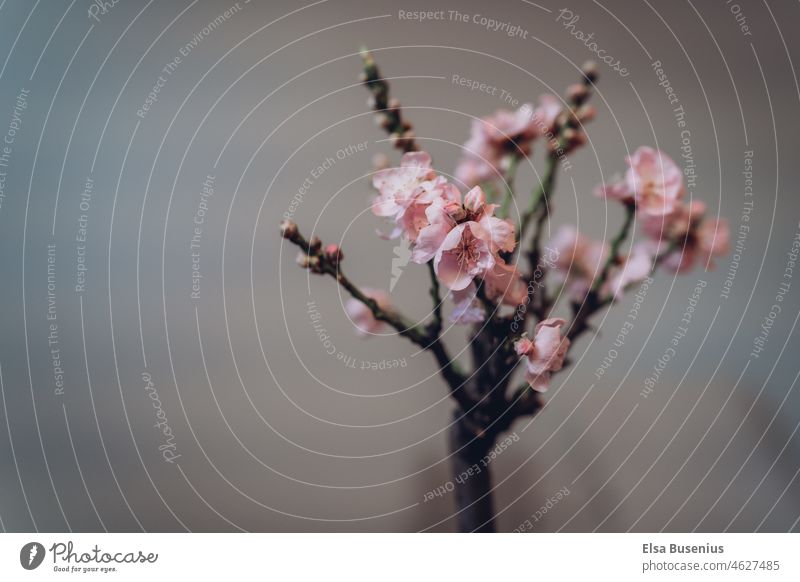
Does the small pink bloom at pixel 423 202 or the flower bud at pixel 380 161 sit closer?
the small pink bloom at pixel 423 202

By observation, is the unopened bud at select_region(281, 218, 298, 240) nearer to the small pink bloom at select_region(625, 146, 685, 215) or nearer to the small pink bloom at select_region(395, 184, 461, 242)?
the small pink bloom at select_region(395, 184, 461, 242)

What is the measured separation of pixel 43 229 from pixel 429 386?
388mm

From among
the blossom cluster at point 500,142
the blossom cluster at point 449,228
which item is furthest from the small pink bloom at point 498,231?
the blossom cluster at point 500,142

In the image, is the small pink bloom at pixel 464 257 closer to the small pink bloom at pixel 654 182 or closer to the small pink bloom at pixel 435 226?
the small pink bloom at pixel 435 226

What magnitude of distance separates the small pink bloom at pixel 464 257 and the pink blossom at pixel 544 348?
2.5 inches

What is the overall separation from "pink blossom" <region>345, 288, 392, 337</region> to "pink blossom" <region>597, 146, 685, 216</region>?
207mm

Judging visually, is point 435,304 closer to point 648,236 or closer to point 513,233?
point 513,233

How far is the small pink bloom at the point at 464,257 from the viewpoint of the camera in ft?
1.38

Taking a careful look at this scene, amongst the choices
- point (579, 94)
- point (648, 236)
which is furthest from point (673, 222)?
point (579, 94)

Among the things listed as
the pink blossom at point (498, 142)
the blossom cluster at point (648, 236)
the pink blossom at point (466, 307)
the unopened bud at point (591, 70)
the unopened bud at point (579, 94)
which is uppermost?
the unopened bud at point (591, 70)

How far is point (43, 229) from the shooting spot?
0.57 m

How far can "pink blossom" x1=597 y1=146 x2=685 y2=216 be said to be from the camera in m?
0.48

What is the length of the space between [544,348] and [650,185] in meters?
0.16

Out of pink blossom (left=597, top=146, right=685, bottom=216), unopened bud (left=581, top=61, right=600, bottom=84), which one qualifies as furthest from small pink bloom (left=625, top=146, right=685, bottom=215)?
unopened bud (left=581, top=61, right=600, bottom=84)
